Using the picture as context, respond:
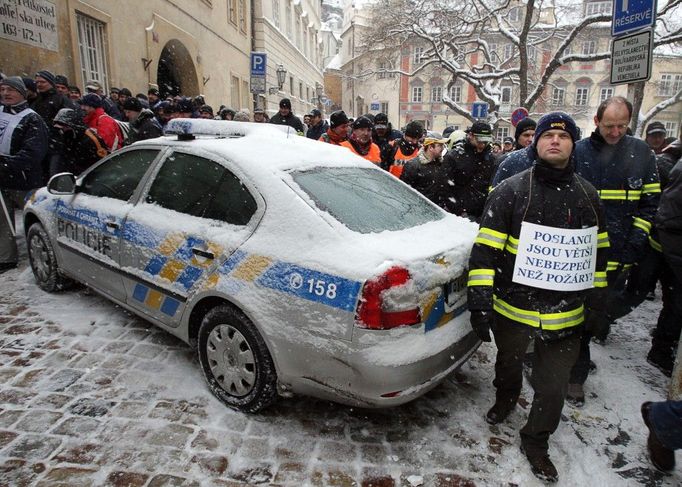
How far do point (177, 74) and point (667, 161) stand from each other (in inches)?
618

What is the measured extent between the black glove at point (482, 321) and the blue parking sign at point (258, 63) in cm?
1155

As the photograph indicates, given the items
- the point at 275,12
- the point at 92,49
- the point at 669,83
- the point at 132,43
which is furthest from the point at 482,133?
the point at 669,83

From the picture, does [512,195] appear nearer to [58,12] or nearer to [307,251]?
[307,251]

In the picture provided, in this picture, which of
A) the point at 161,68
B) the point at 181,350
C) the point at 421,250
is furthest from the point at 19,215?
the point at 161,68

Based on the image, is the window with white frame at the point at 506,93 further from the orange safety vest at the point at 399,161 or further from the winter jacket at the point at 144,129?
the winter jacket at the point at 144,129

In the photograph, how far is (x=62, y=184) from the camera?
3.97 m

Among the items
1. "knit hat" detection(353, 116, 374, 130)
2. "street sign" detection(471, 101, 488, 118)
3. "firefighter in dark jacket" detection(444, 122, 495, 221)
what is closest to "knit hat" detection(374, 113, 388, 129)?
"knit hat" detection(353, 116, 374, 130)

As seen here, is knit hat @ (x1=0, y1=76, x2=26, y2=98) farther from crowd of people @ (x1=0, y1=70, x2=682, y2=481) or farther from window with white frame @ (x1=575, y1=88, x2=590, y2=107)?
window with white frame @ (x1=575, y1=88, x2=590, y2=107)

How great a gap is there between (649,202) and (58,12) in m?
10.7

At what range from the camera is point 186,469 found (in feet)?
7.43

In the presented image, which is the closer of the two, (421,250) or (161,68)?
(421,250)

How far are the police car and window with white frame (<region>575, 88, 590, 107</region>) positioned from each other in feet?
169

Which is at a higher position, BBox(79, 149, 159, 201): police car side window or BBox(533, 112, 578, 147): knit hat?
BBox(533, 112, 578, 147): knit hat

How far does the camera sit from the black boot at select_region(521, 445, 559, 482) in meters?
2.32
